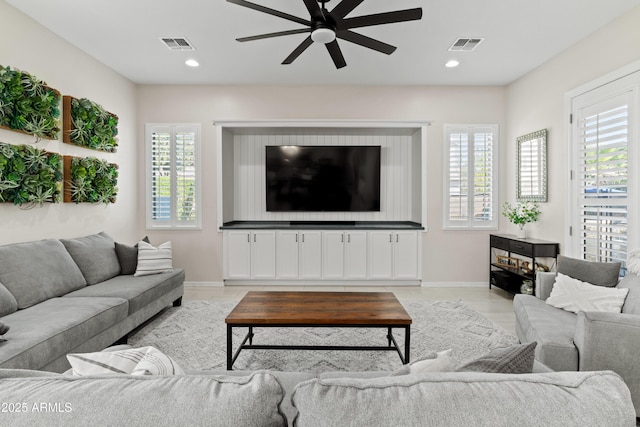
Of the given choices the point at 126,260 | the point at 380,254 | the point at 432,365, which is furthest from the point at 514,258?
the point at 126,260

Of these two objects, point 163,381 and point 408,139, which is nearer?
point 163,381

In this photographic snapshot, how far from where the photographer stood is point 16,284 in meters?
2.46

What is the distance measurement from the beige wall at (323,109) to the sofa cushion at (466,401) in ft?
14.2

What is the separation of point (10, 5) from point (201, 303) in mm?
3374

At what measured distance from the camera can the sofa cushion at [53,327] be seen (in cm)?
183

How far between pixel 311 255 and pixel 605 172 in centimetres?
345

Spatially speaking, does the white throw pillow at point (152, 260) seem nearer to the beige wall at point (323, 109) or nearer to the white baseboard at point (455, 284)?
the beige wall at point (323, 109)

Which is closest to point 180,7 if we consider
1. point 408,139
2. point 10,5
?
point 10,5

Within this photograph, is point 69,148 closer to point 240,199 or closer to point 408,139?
point 240,199

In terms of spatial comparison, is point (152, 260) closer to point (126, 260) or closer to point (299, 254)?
point (126, 260)

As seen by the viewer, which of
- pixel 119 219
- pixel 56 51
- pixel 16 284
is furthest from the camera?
pixel 119 219

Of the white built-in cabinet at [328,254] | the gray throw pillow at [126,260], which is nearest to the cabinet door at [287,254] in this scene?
the white built-in cabinet at [328,254]

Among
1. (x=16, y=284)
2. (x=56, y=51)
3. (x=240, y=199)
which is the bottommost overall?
(x=16, y=284)

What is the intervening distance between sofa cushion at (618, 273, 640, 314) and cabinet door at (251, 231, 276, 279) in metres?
3.75
